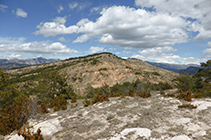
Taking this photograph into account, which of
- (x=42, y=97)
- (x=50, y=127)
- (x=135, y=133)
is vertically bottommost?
(x=42, y=97)

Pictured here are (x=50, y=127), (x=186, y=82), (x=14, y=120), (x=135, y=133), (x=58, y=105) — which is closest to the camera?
(x=135, y=133)

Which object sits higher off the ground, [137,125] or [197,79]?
[197,79]

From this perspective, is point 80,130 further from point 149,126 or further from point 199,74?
point 199,74

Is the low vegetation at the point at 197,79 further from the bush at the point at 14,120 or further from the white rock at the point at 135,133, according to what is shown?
the bush at the point at 14,120

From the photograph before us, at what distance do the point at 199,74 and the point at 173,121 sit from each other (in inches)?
917

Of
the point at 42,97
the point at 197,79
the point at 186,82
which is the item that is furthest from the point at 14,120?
the point at 197,79

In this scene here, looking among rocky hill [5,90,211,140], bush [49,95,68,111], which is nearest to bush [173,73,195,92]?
rocky hill [5,90,211,140]

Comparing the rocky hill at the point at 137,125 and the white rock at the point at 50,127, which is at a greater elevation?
the rocky hill at the point at 137,125

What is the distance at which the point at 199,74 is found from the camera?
24500 millimetres

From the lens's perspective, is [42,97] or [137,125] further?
[42,97]

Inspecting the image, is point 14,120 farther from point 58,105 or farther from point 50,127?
point 58,105

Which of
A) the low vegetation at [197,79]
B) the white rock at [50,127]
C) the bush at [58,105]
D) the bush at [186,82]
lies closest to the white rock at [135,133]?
the white rock at [50,127]

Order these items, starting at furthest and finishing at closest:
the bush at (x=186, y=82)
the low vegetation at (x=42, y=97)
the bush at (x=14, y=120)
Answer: the bush at (x=186, y=82) < the low vegetation at (x=42, y=97) < the bush at (x=14, y=120)

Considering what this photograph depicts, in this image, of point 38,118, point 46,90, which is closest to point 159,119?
point 38,118
